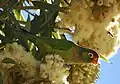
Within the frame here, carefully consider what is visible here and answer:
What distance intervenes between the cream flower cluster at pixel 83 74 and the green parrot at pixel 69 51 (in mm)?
67

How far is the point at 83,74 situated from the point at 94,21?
0.45 feet

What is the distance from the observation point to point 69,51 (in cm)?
140

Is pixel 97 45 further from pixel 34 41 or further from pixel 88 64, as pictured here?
pixel 34 41

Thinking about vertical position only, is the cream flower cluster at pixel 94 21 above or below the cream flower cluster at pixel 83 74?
above

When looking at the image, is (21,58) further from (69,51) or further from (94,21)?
(94,21)

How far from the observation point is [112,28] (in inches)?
61.2

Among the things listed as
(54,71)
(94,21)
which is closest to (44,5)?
(94,21)

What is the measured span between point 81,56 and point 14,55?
0.16 meters

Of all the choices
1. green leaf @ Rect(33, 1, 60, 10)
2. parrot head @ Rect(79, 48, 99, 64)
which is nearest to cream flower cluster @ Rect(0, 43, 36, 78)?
parrot head @ Rect(79, 48, 99, 64)

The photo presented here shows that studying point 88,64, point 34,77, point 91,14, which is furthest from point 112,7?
point 34,77

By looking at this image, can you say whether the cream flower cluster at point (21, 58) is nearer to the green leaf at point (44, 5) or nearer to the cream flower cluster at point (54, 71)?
the cream flower cluster at point (54, 71)

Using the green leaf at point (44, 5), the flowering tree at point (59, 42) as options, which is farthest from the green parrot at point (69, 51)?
the green leaf at point (44, 5)

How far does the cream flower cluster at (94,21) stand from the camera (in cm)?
146

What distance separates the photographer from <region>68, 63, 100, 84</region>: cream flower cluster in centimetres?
145
